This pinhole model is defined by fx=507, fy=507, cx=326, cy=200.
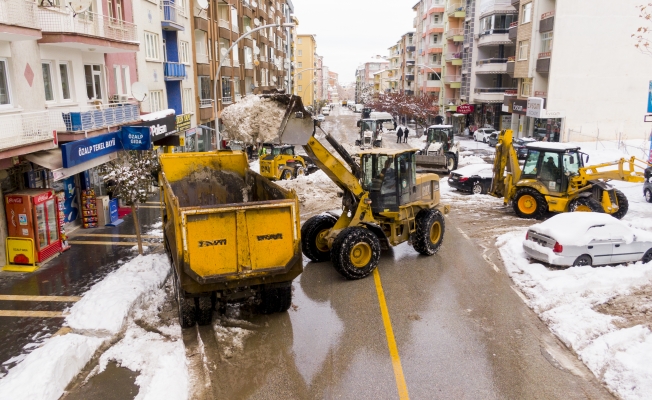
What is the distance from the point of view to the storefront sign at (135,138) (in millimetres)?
16078

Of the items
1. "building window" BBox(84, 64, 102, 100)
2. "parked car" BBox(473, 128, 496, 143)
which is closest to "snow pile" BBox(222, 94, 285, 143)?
"building window" BBox(84, 64, 102, 100)

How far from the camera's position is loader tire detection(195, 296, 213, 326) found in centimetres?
884

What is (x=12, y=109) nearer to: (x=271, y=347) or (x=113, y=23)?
(x=113, y=23)

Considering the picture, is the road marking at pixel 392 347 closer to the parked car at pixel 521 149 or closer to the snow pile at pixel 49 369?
the snow pile at pixel 49 369

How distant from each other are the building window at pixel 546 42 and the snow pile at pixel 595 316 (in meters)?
29.2

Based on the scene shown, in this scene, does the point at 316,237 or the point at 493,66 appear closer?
the point at 316,237

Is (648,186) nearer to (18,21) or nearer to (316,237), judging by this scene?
(316,237)

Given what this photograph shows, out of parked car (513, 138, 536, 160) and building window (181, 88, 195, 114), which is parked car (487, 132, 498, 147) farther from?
building window (181, 88, 195, 114)

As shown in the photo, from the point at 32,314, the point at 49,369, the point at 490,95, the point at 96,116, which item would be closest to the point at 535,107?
the point at 490,95

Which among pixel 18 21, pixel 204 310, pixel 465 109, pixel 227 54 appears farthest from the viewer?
pixel 465 109

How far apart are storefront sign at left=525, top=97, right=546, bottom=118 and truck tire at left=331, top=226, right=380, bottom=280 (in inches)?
1156

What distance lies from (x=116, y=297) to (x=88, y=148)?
21.0ft

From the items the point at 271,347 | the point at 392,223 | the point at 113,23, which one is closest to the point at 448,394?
the point at 271,347

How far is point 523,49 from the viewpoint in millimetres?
41000
